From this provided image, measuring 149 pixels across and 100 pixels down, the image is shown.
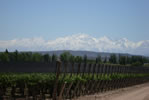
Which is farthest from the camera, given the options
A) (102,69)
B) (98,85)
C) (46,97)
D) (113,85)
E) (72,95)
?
(113,85)

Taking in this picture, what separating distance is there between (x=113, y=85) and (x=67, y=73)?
12.1m

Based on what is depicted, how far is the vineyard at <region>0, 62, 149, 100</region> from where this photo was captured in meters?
16.2

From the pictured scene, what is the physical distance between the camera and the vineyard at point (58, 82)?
53.3 ft

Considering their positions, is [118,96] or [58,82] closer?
[58,82]

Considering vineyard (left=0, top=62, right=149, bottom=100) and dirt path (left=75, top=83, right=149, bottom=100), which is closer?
vineyard (left=0, top=62, right=149, bottom=100)

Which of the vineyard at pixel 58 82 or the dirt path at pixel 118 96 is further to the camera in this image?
the dirt path at pixel 118 96

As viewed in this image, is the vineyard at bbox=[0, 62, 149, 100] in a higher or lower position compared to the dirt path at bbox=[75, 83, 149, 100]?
higher

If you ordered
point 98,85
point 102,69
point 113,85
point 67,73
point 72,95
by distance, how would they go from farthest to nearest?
1. point 113,85
2. point 102,69
3. point 98,85
4. point 67,73
5. point 72,95

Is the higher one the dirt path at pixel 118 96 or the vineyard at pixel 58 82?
the vineyard at pixel 58 82

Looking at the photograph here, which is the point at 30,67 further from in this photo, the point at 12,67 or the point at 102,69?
the point at 102,69

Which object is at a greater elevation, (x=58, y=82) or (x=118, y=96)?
(x=58, y=82)

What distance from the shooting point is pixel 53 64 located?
67.5ft

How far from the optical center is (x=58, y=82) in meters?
17.7


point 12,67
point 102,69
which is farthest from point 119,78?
point 12,67
